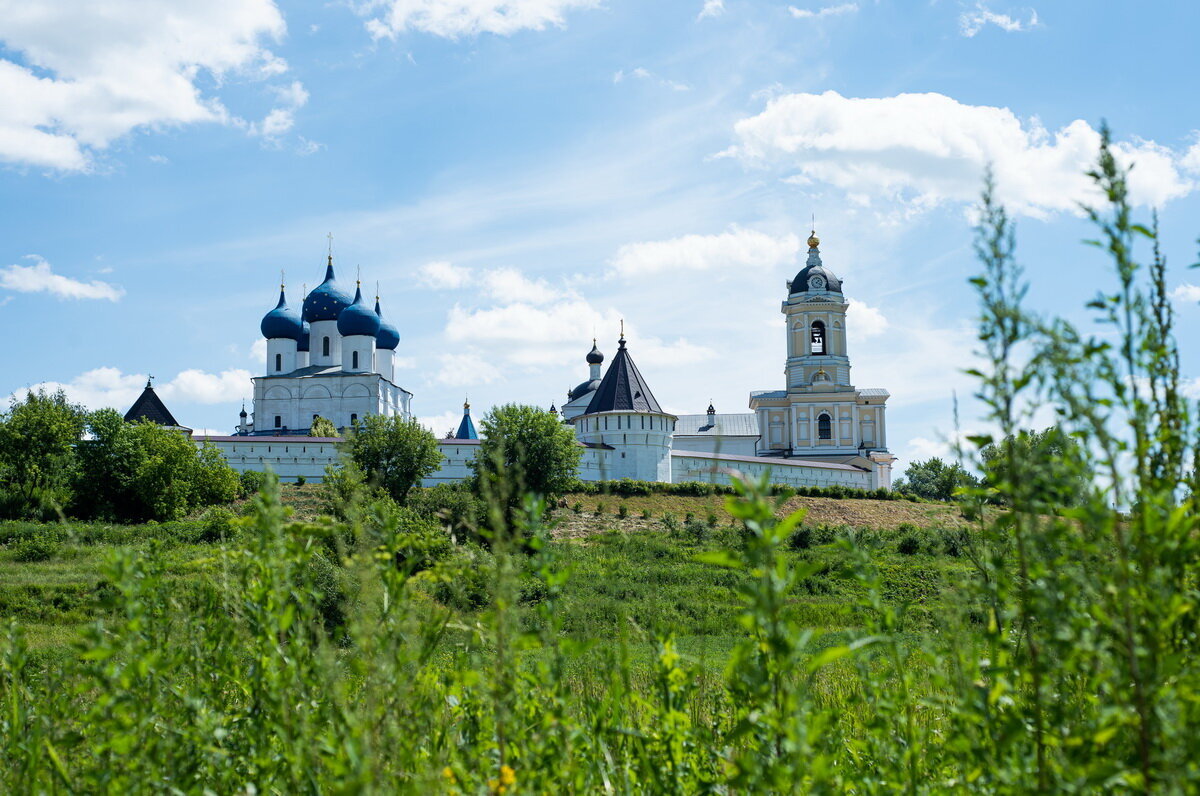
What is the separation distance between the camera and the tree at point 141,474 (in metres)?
27.9

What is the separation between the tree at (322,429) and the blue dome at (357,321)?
4.92 meters

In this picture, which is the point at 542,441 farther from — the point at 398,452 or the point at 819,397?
the point at 819,397

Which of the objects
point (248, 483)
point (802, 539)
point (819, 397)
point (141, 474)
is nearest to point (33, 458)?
point (141, 474)

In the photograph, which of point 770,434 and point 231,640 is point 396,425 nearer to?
point 770,434

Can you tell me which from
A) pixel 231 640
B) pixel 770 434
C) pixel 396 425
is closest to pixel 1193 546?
pixel 231 640

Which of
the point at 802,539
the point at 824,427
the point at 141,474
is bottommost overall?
the point at 802,539

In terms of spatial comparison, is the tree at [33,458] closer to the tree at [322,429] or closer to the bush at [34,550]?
the bush at [34,550]

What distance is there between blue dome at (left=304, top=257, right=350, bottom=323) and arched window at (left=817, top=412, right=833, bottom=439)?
2446 centimetres

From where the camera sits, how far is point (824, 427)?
51438 millimetres

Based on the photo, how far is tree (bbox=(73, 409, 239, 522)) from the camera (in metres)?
27.9

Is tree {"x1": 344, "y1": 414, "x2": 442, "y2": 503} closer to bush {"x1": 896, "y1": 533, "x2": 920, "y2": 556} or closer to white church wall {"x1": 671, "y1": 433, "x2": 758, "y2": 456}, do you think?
bush {"x1": 896, "y1": 533, "x2": 920, "y2": 556}

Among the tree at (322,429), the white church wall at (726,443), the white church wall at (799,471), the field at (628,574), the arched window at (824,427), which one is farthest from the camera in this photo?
the white church wall at (726,443)

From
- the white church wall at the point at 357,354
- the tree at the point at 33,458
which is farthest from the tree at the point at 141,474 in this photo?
the white church wall at the point at 357,354

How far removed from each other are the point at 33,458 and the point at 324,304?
72.3 ft
